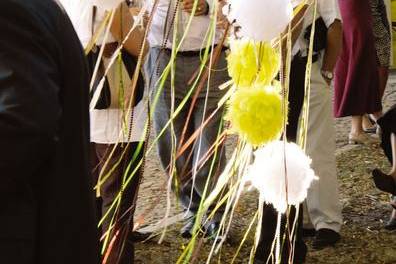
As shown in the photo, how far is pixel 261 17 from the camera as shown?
167cm

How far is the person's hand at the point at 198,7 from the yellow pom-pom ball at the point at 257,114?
118 centimetres

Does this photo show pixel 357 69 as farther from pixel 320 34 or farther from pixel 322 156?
pixel 320 34

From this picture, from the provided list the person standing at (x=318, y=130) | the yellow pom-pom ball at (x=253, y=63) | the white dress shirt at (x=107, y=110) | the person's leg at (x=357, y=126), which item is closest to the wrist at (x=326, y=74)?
the person standing at (x=318, y=130)

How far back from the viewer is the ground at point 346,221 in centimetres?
335

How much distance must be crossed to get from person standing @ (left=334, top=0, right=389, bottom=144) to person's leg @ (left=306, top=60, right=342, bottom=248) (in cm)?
122

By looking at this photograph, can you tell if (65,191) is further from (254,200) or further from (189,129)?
(254,200)

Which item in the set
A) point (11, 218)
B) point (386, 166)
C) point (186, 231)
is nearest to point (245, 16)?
point (11, 218)

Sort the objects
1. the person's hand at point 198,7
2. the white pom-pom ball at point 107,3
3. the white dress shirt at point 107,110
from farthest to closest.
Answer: the person's hand at point 198,7 → the white dress shirt at point 107,110 → the white pom-pom ball at point 107,3

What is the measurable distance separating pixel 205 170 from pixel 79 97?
193 centimetres

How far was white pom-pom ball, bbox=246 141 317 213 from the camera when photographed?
1839mm

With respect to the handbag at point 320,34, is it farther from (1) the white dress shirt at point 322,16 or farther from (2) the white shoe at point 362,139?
(2) the white shoe at point 362,139

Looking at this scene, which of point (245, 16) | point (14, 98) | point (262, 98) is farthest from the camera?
point (262, 98)

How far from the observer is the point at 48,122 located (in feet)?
4.46

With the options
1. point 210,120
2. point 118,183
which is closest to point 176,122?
point 210,120
